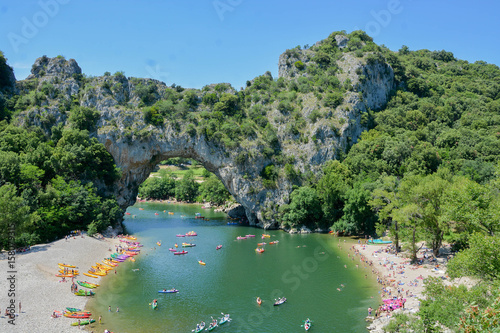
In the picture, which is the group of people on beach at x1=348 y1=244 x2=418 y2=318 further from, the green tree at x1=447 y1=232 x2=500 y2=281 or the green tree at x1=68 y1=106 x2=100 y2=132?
the green tree at x1=68 y1=106 x2=100 y2=132

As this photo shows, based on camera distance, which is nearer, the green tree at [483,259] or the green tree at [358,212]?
the green tree at [483,259]

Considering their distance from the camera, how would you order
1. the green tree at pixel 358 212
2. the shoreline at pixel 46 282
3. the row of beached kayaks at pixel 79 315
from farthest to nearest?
1. the green tree at pixel 358 212
2. the row of beached kayaks at pixel 79 315
3. the shoreline at pixel 46 282

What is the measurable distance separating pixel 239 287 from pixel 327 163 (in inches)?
1707

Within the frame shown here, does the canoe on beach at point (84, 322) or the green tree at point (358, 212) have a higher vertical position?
the green tree at point (358, 212)

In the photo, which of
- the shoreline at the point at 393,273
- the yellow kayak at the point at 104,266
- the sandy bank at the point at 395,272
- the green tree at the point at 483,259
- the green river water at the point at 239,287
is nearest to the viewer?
the green tree at the point at 483,259

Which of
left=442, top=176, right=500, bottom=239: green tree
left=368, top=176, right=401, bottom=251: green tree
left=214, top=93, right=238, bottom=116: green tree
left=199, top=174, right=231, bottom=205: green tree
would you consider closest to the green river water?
left=368, top=176, right=401, bottom=251: green tree

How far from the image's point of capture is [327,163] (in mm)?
73562

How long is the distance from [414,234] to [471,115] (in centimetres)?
5420

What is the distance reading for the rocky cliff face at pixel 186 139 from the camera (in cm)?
7038

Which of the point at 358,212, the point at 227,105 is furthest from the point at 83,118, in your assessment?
the point at 358,212

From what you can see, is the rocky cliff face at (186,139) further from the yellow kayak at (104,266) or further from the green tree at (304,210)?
the yellow kayak at (104,266)

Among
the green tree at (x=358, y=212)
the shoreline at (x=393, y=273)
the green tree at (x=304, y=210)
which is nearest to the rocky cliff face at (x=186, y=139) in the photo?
the green tree at (x=304, y=210)

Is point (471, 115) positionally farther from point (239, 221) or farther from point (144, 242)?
point (144, 242)

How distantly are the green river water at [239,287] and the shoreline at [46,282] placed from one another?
3.22 metres
